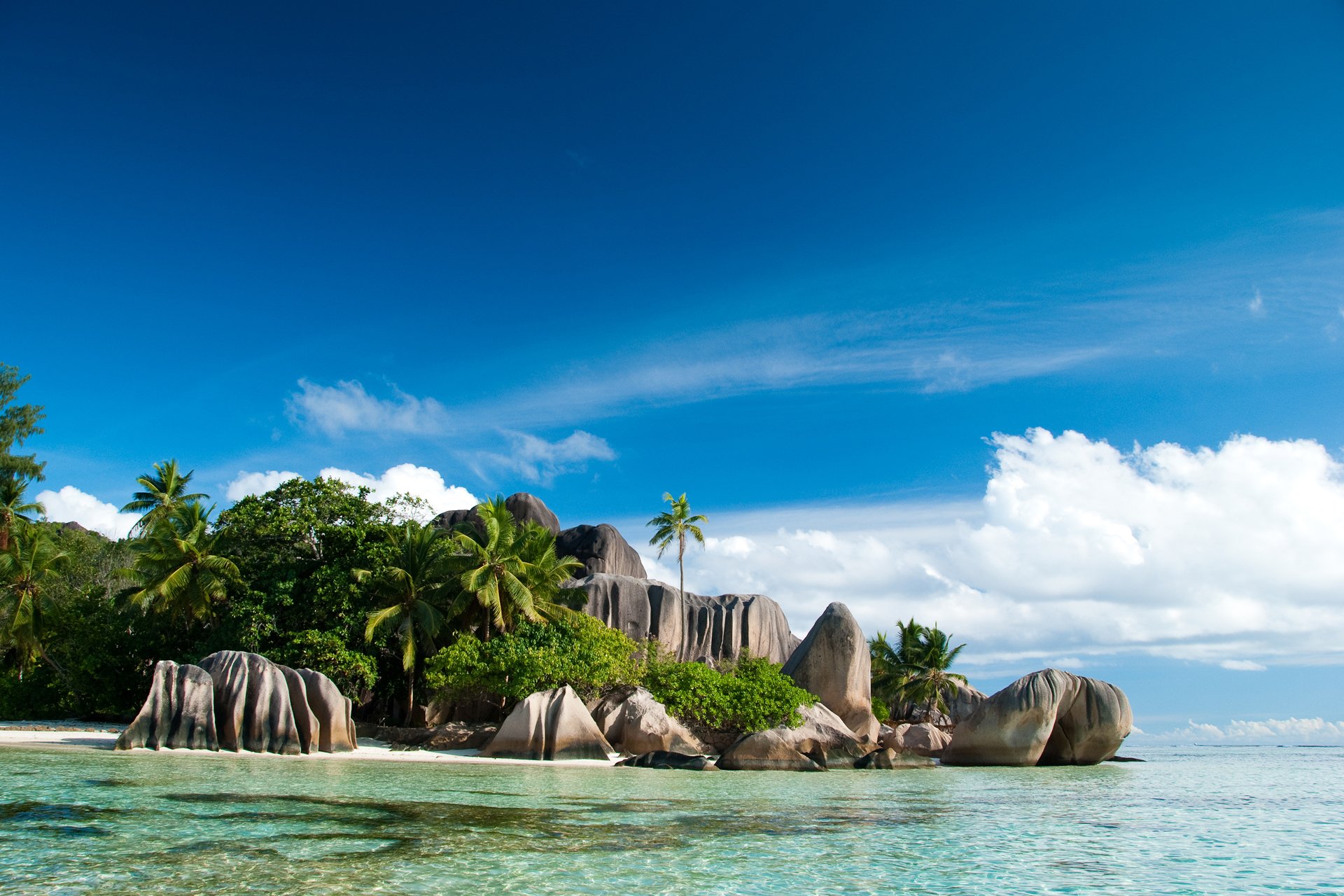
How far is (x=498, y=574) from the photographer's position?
25.7 metres

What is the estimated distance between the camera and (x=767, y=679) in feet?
78.1

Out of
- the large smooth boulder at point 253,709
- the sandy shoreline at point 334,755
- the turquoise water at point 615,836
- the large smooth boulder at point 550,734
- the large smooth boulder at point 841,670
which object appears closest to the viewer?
the turquoise water at point 615,836

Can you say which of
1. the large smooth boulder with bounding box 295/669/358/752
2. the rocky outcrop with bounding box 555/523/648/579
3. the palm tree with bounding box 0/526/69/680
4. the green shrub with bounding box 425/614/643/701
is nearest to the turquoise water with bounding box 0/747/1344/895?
the large smooth boulder with bounding box 295/669/358/752

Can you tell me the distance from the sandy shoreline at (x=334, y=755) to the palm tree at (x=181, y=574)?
12.3 feet

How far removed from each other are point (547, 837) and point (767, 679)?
16.0 metres

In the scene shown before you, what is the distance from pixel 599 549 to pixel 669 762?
22.3m

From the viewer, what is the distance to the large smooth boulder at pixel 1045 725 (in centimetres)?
2258

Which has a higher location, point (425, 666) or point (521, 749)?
point (425, 666)

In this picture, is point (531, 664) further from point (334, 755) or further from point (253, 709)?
point (253, 709)

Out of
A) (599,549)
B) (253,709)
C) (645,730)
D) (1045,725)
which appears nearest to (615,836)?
(253,709)

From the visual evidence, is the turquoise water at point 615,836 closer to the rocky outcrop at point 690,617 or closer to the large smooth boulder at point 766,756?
the large smooth boulder at point 766,756

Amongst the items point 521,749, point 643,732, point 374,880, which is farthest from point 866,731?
point 374,880

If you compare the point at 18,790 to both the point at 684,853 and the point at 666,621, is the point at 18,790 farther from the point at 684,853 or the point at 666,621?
the point at 666,621

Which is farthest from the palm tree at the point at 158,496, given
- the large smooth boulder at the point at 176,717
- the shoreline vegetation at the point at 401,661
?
the large smooth boulder at the point at 176,717
